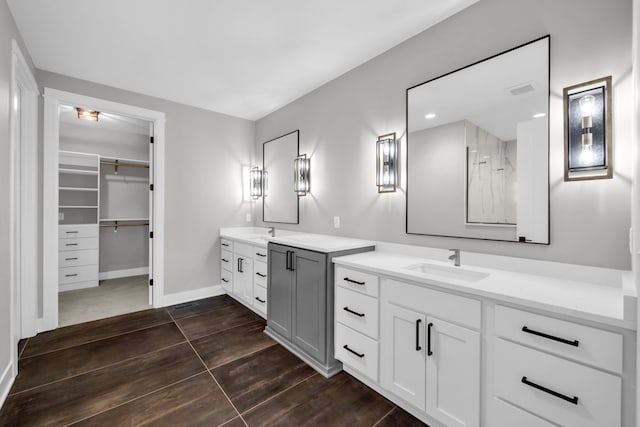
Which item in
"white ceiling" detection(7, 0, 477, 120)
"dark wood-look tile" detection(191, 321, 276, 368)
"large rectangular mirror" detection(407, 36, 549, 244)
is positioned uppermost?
"white ceiling" detection(7, 0, 477, 120)

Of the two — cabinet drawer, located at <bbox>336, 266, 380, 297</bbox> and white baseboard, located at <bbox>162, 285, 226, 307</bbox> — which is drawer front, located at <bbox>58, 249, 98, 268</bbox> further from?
cabinet drawer, located at <bbox>336, 266, 380, 297</bbox>

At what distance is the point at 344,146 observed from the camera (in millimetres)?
2914

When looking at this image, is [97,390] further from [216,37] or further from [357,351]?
[216,37]

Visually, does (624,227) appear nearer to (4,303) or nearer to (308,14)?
(308,14)

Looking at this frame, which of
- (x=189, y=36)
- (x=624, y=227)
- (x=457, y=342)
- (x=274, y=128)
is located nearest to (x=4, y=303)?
(x=189, y=36)

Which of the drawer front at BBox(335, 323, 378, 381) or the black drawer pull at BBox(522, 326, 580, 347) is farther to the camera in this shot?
the drawer front at BBox(335, 323, 378, 381)

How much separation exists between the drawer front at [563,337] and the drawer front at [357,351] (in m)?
0.86

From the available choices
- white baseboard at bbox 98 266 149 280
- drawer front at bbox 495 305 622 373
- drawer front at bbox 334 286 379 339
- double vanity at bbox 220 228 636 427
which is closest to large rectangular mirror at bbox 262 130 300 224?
double vanity at bbox 220 228 636 427

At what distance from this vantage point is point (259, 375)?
2.16 meters

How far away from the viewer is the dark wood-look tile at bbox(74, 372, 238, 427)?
1.68 meters

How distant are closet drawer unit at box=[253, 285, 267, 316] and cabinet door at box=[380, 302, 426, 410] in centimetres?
156

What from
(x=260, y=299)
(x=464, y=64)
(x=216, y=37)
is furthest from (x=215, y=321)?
(x=464, y=64)

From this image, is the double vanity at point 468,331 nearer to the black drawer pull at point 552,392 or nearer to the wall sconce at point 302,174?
the black drawer pull at point 552,392

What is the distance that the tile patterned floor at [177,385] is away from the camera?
67.7 inches
